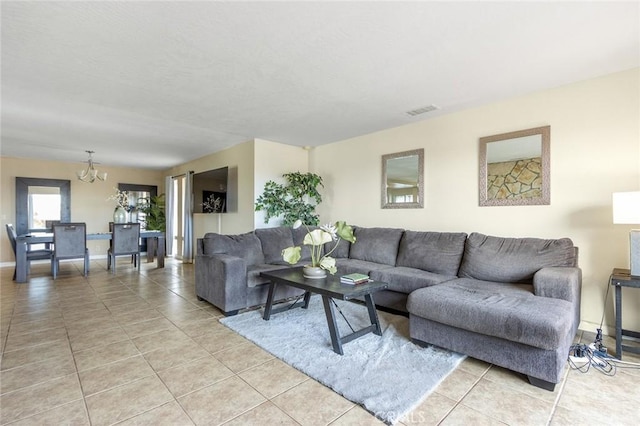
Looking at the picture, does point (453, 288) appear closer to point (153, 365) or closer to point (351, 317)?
→ point (351, 317)

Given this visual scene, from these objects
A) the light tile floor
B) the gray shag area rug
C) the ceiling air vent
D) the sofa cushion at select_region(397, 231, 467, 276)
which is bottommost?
the light tile floor

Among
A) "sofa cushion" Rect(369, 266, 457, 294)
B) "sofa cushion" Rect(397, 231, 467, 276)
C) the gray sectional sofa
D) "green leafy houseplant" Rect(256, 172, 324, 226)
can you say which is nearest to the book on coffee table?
the gray sectional sofa

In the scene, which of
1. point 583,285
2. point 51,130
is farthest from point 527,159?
point 51,130

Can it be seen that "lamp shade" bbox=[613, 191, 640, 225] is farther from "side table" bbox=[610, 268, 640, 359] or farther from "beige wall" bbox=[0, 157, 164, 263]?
"beige wall" bbox=[0, 157, 164, 263]

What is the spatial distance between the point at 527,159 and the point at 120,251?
645 cm

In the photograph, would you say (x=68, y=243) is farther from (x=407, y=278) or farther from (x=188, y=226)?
(x=407, y=278)

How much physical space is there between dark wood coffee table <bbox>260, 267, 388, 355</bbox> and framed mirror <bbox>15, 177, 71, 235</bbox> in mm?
6842

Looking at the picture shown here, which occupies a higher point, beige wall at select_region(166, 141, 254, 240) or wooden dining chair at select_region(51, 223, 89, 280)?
beige wall at select_region(166, 141, 254, 240)

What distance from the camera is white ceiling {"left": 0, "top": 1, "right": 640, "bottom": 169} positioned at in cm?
190

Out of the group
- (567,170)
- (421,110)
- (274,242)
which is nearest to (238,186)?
(274,242)

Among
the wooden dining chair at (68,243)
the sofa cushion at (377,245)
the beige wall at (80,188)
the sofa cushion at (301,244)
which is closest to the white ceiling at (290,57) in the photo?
the sofa cushion at (377,245)

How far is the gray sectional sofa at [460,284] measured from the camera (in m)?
1.93

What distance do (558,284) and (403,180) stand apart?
230cm

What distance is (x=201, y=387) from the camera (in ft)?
6.29
